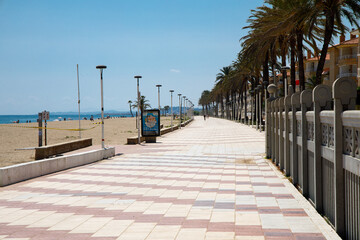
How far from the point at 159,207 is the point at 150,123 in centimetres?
2007

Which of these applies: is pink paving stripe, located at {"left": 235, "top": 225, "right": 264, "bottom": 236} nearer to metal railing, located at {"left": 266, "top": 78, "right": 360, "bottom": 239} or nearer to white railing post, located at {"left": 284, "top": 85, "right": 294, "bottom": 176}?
metal railing, located at {"left": 266, "top": 78, "right": 360, "bottom": 239}

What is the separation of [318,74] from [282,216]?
63.4 feet

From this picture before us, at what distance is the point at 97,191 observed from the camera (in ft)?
30.9

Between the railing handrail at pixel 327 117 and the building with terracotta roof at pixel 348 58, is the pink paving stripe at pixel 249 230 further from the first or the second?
the building with terracotta roof at pixel 348 58

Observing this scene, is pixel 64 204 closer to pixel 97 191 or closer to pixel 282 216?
pixel 97 191

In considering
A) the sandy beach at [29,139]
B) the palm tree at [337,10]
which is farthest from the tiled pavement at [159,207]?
the palm tree at [337,10]

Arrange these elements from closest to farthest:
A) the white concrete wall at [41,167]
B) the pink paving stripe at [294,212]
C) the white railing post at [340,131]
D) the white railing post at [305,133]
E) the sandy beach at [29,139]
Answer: the white railing post at [340,131] < the pink paving stripe at [294,212] < the white railing post at [305,133] < the white concrete wall at [41,167] < the sandy beach at [29,139]

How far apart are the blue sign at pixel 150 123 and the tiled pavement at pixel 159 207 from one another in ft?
45.6

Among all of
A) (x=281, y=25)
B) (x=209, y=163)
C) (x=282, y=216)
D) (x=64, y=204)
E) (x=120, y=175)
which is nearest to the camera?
(x=282, y=216)

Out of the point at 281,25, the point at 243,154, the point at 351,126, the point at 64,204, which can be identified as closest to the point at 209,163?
A: the point at 243,154

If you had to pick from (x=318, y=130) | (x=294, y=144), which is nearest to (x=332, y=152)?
(x=318, y=130)

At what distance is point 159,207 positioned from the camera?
762 centimetres

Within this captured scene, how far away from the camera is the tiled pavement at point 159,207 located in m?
5.97

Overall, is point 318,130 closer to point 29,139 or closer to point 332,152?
point 332,152
